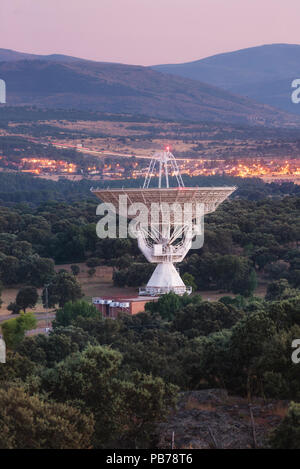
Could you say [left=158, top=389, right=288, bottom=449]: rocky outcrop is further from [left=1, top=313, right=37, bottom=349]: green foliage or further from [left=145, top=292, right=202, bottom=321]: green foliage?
[left=145, top=292, right=202, bottom=321]: green foliage

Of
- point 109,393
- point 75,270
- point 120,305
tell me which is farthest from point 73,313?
point 109,393

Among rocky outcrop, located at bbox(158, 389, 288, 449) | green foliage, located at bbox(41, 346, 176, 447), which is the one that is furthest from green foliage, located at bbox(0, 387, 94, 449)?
rocky outcrop, located at bbox(158, 389, 288, 449)

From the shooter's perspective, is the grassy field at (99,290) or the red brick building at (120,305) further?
the grassy field at (99,290)

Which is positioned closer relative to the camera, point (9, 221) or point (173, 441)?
point (173, 441)

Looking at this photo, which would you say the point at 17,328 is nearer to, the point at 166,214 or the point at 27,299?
the point at 166,214

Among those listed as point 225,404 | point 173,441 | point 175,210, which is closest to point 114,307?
point 175,210

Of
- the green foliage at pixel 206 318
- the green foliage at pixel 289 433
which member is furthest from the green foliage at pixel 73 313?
the green foliage at pixel 289 433

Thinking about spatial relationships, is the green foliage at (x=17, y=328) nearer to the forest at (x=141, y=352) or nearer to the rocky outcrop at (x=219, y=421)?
the forest at (x=141, y=352)

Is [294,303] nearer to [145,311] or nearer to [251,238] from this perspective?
[145,311]
